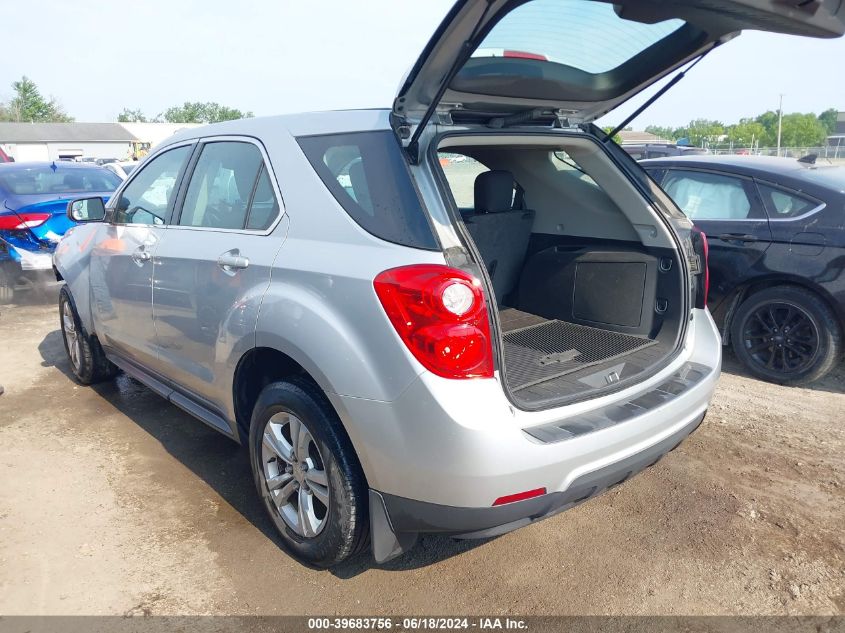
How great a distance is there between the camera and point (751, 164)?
5.16 m

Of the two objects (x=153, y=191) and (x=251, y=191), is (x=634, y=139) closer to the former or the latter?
(x=153, y=191)

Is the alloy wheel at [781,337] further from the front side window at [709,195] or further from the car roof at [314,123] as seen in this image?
the car roof at [314,123]

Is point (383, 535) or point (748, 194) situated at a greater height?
point (748, 194)

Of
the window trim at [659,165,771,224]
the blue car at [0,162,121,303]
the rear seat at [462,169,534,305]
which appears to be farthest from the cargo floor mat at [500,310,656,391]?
the blue car at [0,162,121,303]

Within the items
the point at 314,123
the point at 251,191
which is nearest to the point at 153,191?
the point at 251,191

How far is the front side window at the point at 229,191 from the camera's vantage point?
A: 9.58ft

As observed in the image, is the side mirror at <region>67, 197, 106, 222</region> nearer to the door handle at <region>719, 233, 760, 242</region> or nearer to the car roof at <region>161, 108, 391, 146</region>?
the car roof at <region>161, 108, 391, 146</region>

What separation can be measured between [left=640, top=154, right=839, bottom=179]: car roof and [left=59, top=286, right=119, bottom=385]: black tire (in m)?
4.69

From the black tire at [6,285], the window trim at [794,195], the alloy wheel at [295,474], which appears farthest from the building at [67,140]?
the alloy wheel at [295,474]

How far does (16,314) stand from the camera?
7.46 m

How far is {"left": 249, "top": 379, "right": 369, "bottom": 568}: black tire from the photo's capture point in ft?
8.12

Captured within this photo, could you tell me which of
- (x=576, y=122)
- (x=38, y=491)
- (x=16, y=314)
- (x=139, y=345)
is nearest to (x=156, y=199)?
(x=139, y=345)

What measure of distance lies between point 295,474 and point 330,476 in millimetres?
312

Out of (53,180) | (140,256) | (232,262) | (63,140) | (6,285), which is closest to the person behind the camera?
(232,262)
